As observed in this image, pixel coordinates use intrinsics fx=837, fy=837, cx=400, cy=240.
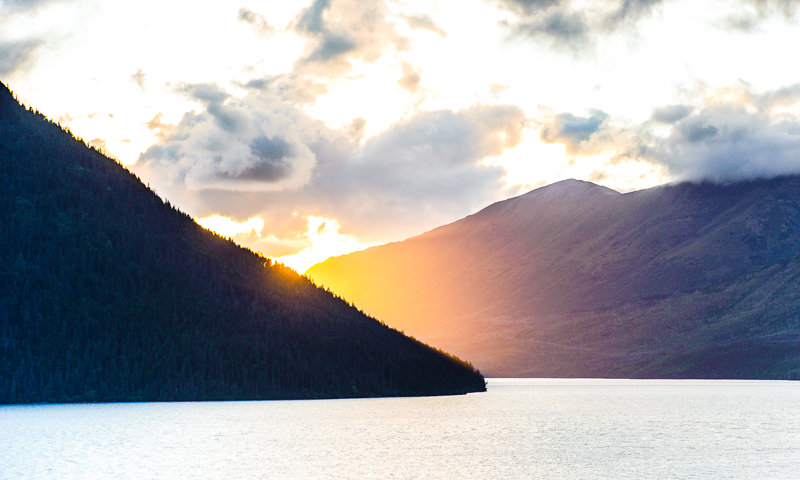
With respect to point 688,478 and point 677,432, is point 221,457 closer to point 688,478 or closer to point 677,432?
point 688,478

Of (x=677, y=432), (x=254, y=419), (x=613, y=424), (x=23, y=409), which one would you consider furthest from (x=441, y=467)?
(x=23, y=409)

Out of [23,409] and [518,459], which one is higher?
[23,409]

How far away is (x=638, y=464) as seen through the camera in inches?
3418

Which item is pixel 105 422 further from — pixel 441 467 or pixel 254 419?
pixel 441 467

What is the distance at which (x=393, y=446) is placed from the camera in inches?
4203

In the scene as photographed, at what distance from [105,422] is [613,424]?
90590mm

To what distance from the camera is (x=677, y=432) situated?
129750 mm

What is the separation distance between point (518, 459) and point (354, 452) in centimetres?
1986

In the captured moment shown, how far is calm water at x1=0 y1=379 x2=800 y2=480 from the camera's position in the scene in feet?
267

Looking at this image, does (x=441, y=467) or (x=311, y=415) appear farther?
(x=311, y=415)

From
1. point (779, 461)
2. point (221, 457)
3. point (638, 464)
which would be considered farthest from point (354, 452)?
point (779, 461)

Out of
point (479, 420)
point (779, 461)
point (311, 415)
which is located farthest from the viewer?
point (311, 415)

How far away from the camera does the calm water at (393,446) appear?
8138cm

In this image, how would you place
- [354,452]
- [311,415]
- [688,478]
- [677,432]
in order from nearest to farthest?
[688,478]
[354,452]
[677,432]
[311,415]
